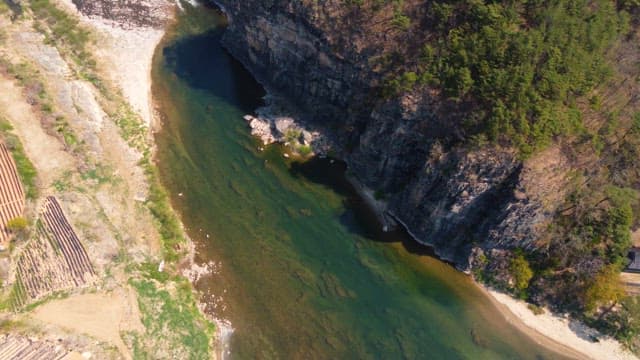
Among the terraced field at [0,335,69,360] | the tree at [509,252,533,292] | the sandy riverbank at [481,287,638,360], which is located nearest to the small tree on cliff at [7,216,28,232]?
the terraced field at [0,335,69,360]

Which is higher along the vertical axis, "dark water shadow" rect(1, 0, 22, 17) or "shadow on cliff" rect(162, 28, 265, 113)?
"shadow on cliff" rect(162, 28, 265, 113)

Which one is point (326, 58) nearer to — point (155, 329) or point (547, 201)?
point (547, 201)

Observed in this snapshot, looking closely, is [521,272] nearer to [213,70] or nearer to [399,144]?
[399,144]

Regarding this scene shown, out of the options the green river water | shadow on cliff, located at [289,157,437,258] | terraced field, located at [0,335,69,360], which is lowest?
terraced field, located at [0,335,69,360]

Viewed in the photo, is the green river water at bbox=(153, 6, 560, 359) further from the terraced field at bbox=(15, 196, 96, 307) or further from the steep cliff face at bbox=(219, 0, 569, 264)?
the terraced field at bbox=(15, 196, 96, 307)

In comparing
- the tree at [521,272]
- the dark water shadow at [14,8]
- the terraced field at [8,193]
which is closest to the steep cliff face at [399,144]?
the tree at [521,272]

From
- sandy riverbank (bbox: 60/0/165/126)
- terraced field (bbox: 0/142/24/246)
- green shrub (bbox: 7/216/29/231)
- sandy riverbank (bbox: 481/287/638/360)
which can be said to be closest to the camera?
sandy riverbank (bbox: 481/287/638/360)
